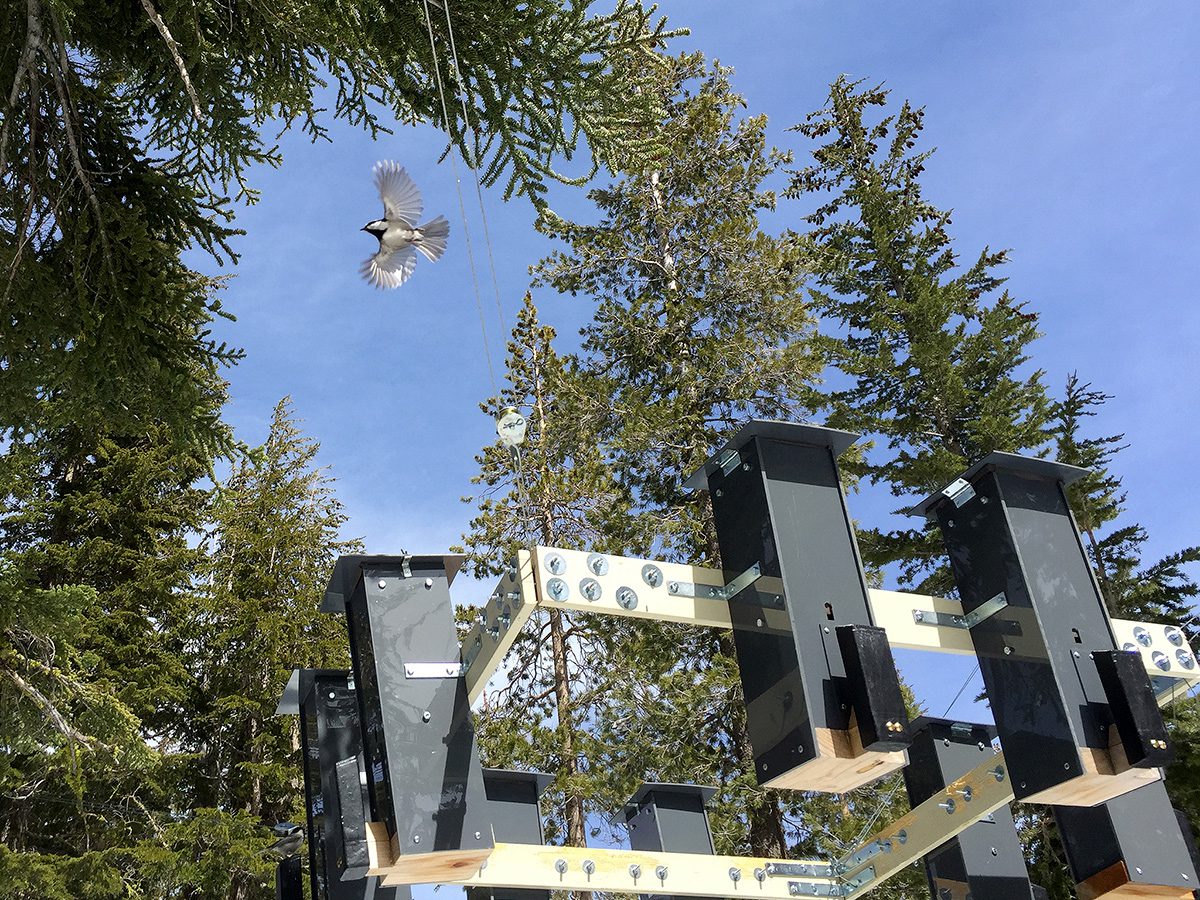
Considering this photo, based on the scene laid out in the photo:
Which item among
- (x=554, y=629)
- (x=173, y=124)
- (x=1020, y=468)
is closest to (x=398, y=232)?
(x=173, y=124)

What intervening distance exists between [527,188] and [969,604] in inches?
133

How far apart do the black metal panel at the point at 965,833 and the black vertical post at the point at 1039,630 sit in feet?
7.22

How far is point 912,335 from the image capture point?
1598 cm

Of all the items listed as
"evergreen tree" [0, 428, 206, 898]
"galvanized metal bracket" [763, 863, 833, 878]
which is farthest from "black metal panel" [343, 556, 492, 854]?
"evergreen tree" [0, 428, 206, 898]

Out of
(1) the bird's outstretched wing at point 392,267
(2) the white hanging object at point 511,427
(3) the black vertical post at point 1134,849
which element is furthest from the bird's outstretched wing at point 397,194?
(3) the black vertical post at point 1134,849

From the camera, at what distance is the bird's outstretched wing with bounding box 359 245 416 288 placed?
5.82 metres

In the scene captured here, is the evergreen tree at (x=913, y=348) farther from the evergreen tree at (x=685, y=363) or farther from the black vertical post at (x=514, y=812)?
the black vertical post at (x=514, y=812)

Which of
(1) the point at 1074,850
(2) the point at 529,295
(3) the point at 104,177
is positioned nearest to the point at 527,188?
(3) the point at 104,177

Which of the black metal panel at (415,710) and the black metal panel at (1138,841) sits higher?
the black metal panel at (415,710)

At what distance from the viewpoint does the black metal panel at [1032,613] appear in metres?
3.66

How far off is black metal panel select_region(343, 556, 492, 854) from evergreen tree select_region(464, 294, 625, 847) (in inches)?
394

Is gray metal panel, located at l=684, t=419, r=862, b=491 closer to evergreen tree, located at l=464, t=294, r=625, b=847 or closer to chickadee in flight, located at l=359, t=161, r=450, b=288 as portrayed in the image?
chickadee in flight, located at l=359, t=161, r=450, b=288

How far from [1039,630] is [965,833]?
2848mm

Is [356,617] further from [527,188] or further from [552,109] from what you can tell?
[552,109]
